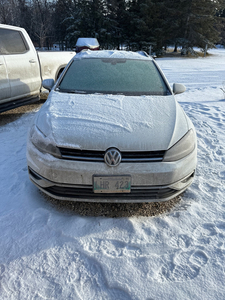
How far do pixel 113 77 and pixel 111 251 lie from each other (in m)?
2.23

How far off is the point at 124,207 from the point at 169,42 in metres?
29.2

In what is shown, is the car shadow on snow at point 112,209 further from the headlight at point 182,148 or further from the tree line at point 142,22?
the tree line at point 142,22

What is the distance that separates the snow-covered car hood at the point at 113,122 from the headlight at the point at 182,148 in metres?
0.05

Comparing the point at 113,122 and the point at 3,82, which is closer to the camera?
the point at 113,122

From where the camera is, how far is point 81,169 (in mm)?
2061

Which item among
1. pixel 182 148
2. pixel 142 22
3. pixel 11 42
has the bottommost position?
pixel 142 22

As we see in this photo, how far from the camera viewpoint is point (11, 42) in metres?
4.89

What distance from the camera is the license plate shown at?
2.06 m

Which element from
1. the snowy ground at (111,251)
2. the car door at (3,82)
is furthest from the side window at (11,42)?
the snowy ground at (111,251)

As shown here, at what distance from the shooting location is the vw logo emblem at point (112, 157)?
2.04 meters

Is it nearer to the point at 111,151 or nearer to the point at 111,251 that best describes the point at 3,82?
the point at 111,151

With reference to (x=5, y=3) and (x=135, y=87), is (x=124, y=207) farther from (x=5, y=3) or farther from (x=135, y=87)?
(x=5, y=3)

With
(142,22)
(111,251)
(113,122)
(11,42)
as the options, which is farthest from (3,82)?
(142,22)

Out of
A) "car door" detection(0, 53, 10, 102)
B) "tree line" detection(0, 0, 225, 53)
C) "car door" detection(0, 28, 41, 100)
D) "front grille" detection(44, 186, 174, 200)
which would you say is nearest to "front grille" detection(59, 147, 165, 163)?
"front grille" detection(44, 186, 174, 200)
